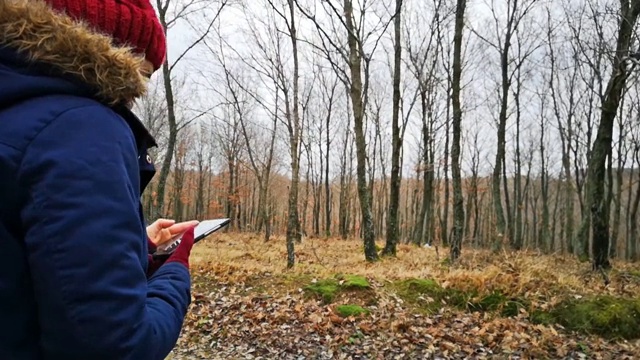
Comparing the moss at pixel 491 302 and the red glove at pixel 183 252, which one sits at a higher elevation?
the red glove at pixel 183 252

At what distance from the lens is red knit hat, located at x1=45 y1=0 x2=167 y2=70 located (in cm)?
103

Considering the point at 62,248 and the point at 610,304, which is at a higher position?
the point at 62,248

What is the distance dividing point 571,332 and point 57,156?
7004 millimetres

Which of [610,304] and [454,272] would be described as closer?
[610,304]

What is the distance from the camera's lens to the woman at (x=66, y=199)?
2.69ft

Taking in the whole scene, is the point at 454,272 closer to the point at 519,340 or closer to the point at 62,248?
the point at 519,340

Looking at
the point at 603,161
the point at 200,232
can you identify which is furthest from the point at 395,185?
the point at 200,232

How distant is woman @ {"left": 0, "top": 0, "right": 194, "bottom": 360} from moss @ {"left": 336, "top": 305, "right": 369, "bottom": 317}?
5.73m

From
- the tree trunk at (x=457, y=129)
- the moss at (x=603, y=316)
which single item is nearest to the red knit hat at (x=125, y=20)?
the moss at (x=603, y=316)

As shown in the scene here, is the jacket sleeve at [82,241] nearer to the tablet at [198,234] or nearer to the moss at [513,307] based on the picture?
the tablet at [198,234]

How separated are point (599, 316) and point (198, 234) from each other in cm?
658

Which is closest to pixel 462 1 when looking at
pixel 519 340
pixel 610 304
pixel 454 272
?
pixel 454 272

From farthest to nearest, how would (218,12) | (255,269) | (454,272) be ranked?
(218,12) → (255,269) → (454,272)

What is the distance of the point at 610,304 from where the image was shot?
20.4 feet
